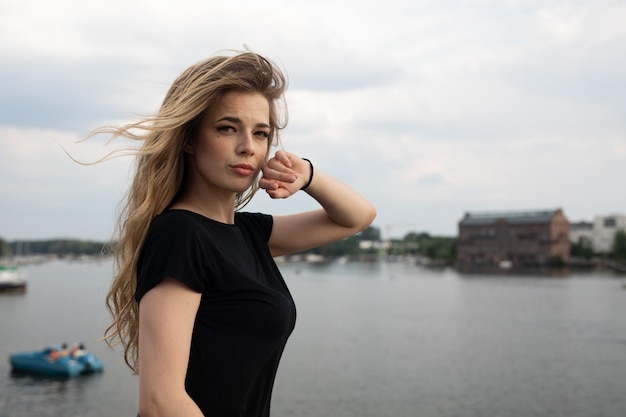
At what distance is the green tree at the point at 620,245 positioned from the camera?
359 ft

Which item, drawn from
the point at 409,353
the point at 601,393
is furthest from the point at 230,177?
the point at 409,353

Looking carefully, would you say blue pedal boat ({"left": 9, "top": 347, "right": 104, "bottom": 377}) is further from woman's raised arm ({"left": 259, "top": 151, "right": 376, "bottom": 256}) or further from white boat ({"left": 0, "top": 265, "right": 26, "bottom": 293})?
white boat ({"left": 0, "top": 265, "right": 26, "bottom": 293})

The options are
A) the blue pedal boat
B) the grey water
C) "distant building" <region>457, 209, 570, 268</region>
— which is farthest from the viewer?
"distant building" <region>457, 209, 570, 268</region>

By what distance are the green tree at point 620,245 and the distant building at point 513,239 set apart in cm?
715

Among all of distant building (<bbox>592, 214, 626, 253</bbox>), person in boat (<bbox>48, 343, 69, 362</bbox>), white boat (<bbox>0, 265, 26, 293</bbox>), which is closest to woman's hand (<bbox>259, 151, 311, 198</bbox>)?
person in boat (<bbox>48, 343, 69, 362</bbox>)

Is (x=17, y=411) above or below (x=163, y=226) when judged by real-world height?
below

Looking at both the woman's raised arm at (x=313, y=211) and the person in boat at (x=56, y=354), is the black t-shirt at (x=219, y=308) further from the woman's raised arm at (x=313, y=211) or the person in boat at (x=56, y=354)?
the person in boat at (x=56, y=354)

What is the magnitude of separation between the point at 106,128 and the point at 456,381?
27.4 m

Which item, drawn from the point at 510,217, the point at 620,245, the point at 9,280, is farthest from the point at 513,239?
the point at 9,280

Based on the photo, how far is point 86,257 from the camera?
19762cm

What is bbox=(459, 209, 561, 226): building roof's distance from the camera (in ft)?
368

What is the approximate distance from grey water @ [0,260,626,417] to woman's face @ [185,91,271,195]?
13.3ft

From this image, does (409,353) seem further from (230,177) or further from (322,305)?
(230,177)

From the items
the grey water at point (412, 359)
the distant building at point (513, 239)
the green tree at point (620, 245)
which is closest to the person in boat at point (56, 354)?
the grey water at point (412, 359)
